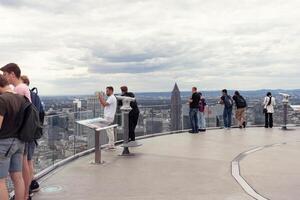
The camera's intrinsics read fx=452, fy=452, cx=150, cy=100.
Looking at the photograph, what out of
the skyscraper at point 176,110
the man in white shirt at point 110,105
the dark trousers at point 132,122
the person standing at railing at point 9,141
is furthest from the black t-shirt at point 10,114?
the skyscraper at point 176,110

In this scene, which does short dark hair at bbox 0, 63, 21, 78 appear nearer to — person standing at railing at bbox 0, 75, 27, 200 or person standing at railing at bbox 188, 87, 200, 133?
person standing at railing at bbox 0, 75, 27, 200

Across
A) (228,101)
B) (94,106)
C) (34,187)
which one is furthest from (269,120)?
(34,187)

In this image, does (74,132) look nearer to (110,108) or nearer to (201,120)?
(110,108)

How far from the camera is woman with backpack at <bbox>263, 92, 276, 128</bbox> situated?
66.5 feet

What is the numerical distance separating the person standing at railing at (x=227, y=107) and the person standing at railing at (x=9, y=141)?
14845mm

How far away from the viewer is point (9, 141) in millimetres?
5578

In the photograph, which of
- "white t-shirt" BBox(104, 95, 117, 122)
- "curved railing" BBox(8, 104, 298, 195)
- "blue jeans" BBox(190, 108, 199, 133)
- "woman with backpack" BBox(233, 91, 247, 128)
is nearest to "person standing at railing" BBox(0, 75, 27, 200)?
"curved railing" BBox(8, 104, 298, 195)

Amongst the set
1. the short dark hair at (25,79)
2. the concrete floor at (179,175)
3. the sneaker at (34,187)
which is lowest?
the concrete floor at (179,175)

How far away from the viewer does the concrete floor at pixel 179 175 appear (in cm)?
759

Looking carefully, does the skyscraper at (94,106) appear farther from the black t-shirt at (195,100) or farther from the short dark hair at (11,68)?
the short dark hair at (11,68)

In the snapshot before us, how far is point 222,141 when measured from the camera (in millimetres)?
15188

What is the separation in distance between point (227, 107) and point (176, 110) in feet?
7.87

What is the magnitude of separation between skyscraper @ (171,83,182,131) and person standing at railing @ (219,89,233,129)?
2.03 m

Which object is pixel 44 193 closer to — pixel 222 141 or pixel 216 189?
pixel 216 189
